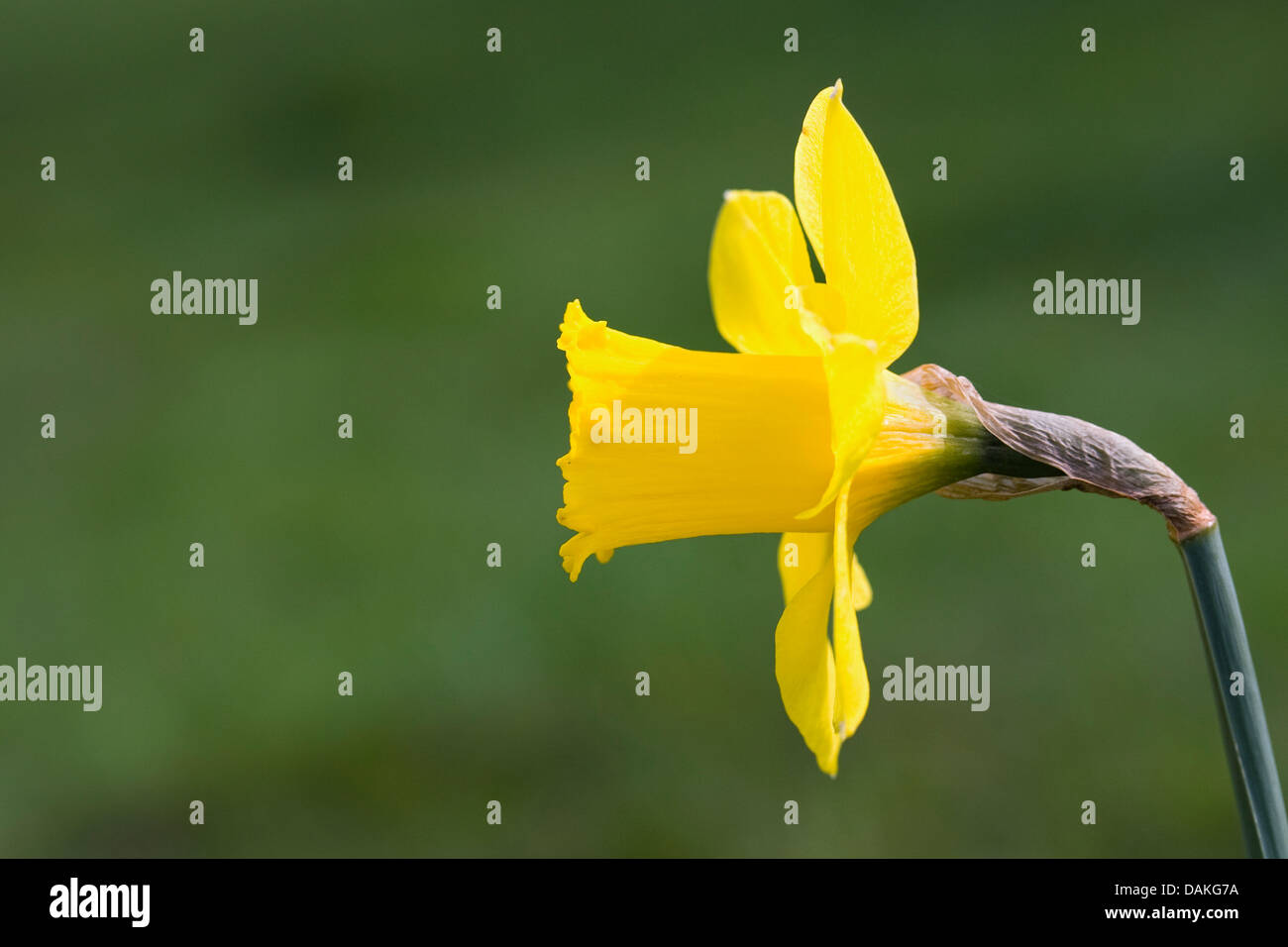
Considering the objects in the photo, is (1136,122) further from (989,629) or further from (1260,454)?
(989,629)

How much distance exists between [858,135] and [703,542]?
235cm

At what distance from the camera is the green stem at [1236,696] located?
0.72 m

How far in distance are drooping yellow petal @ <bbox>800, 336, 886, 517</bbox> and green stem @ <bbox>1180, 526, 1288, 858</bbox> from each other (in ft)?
0.62

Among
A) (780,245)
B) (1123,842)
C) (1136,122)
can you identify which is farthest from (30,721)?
(1136,122)

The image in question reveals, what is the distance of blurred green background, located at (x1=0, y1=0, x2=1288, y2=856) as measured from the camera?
258cm

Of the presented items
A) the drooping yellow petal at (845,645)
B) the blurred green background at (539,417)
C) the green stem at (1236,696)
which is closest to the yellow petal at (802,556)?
the drooping yellow petal at (845,645)

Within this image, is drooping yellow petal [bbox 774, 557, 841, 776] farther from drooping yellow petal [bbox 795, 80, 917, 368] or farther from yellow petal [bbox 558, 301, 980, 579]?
drooping yellow petal [bbox 795, 80, 917, 368]

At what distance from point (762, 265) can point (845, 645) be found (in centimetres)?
33

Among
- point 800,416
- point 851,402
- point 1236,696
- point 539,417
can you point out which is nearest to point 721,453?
point 800,416

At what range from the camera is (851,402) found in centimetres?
77

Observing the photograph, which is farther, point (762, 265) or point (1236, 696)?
point (762, 265)

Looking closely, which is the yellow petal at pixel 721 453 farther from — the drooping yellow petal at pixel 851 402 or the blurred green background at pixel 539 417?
the blurred green background at pixel 539 417

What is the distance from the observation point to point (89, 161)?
4.81m

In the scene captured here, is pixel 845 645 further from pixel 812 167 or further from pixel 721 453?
pixel 812 167
